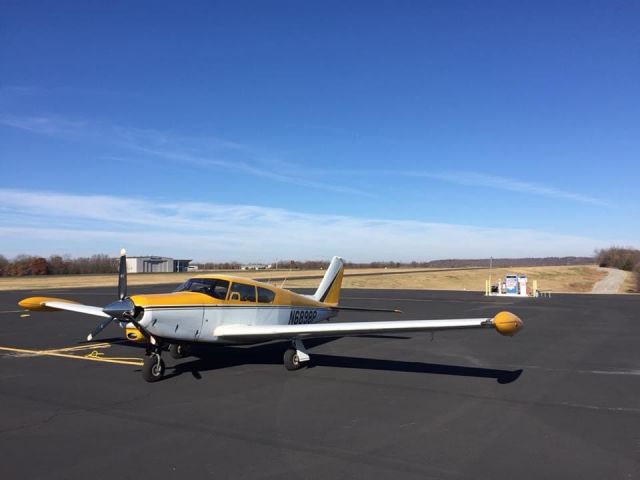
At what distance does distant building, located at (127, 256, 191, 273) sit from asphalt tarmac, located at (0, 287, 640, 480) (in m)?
113

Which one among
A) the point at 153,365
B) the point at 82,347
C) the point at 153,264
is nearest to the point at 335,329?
the point at 153,365

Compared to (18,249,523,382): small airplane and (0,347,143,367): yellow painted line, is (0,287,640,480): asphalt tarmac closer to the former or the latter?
(0,347,143,367): yellow painted line

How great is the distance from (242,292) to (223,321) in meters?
0.89

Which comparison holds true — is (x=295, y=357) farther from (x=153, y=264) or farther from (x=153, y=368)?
(x=153, y=264)

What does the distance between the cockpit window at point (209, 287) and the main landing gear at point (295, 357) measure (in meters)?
1.97

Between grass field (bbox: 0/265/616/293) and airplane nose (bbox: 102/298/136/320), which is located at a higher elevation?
airplane nose (bbox: 102/298/136/320)

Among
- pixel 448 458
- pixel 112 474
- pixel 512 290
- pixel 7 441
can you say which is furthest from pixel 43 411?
pixel 512 290

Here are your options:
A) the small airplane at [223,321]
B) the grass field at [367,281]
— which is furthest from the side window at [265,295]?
the grass field at [367,281]

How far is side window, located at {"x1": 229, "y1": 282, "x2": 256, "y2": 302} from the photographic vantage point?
36.9 feet

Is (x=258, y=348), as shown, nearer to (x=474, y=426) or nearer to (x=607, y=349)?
(x=474, y=426)

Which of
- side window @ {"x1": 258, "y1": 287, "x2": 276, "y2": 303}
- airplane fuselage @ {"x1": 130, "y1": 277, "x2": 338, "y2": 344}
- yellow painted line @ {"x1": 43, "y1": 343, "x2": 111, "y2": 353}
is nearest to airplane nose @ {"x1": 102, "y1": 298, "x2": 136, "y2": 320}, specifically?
airplane fuselage @ {"x1": 130, "y1": 277, "x2": 338, "y2": 344}

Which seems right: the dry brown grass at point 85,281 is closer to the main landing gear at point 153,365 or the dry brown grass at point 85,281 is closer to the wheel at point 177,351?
the wheel at point 177,351

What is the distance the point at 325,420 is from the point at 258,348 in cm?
704

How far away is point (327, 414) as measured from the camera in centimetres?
764
